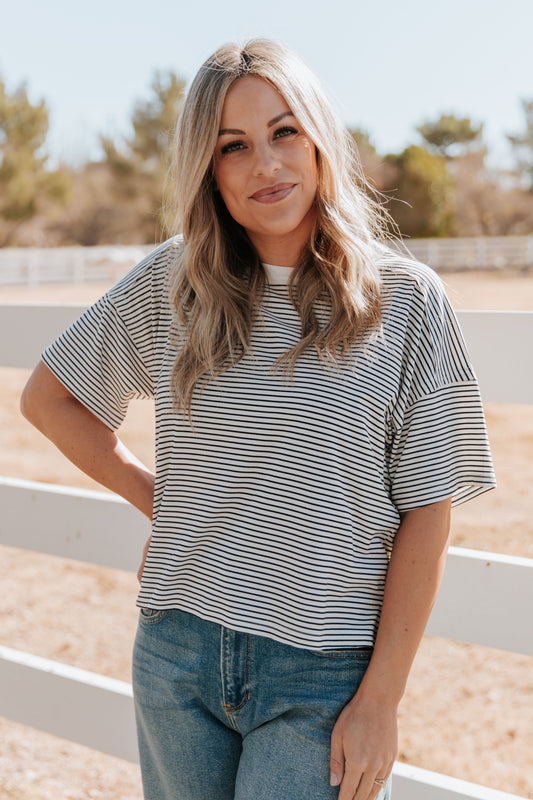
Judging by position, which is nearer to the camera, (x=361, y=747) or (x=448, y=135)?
(x=361, y=747)

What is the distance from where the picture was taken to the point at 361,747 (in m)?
1.17

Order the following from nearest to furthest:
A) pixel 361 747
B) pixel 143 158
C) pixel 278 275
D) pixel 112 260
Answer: pixel 361 747 < pixel 278 275 < pixel 112 260 < pixel 143 158

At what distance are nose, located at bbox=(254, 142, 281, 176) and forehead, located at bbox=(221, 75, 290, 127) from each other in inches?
2.0

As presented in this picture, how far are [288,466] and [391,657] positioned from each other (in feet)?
1.11

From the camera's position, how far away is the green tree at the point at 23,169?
108 ft

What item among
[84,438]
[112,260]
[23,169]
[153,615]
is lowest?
[112,260]

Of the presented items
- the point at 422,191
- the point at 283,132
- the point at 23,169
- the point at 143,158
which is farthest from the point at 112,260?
the point at 283,132

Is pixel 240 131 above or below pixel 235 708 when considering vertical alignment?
above

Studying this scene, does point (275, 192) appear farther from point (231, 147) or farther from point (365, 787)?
point (365, 787)

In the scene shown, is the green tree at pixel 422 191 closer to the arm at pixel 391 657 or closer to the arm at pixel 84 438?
the arm at pixel 84 438

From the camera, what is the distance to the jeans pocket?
1327 millimetres

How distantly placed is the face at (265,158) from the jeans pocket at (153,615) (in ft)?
2.27

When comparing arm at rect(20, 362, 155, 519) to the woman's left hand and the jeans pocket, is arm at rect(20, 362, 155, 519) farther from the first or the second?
the woman's left hand

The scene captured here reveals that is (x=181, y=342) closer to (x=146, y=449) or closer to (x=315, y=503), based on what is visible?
(x=315, y=503)
